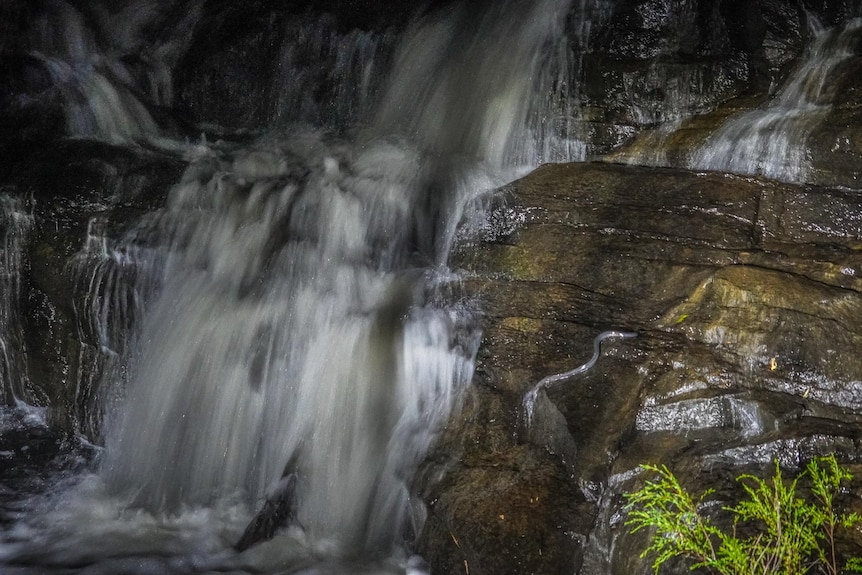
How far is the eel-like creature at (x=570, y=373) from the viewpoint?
15.0 feet

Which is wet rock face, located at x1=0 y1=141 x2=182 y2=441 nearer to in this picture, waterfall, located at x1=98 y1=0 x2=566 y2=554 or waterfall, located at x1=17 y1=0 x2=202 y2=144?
waterfall, located at x1=98 y1=0 x2=566 y2=554

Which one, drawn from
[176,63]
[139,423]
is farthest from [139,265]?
[176,63]

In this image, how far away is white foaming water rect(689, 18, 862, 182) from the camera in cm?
502

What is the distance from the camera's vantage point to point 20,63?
25.7ft

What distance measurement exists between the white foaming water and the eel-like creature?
159 cm

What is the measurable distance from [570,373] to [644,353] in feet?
1.55

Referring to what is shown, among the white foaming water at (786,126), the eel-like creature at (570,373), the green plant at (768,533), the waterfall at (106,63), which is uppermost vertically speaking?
the waterfall at (106,63)

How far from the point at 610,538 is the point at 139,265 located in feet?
14.1

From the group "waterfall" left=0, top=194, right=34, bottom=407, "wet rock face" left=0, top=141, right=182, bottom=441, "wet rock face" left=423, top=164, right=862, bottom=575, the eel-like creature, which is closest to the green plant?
"wet rock face" left=423, top=164, right=862, bottom=575

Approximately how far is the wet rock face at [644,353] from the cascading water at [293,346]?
1.39 ft

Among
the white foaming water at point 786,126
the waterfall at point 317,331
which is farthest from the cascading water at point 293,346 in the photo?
the white foaming water at point 786,126

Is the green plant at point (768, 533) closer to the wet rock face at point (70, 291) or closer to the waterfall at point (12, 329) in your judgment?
the wet rock face at point (70, 291)

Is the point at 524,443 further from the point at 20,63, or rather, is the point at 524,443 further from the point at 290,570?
the point at 20,63

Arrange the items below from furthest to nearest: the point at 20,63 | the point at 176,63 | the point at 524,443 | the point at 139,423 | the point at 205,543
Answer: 1. the point at 176,63
2. the point at 20,63
3. the point at 139,423
4. the point at 205,543
5. the point at 524,443
